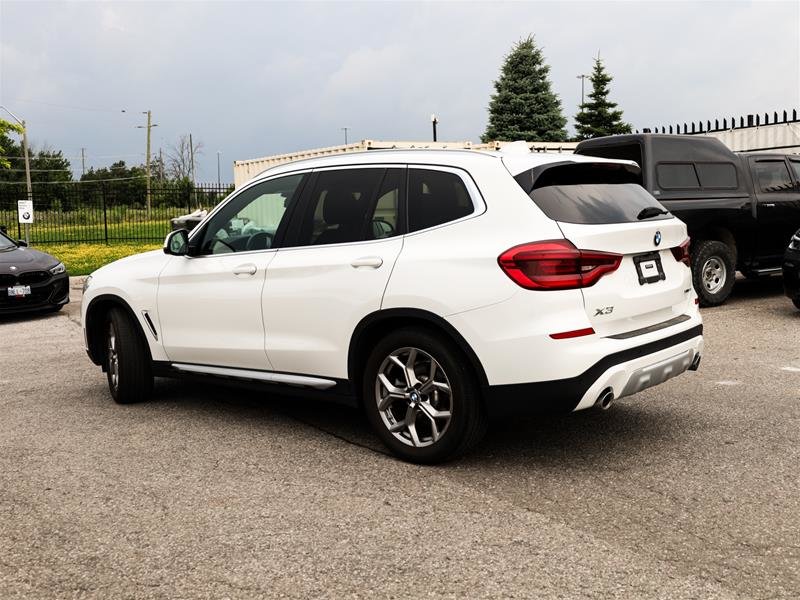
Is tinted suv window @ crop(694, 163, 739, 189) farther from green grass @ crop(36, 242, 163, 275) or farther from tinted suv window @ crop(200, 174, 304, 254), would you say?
green grass @ crop(36, 242, 163, 275)

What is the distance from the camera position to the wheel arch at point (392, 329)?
4273 mm

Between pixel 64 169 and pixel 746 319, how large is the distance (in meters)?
89.8

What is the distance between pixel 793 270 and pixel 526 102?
35280mm

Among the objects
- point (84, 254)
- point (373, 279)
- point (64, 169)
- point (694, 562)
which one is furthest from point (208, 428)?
point (64, 169)

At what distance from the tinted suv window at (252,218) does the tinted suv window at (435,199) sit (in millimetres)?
968

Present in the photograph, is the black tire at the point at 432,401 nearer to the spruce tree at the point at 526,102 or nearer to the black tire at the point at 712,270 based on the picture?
the black tire at the point at 712,270

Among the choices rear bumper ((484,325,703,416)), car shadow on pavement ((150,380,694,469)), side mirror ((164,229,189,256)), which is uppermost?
side mirror ((164,229,189,256))

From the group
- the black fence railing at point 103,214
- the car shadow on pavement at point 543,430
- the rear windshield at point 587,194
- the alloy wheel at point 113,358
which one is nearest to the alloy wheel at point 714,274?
the car shadow on pavement at point 543,430

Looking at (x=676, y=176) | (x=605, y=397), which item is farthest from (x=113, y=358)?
(x=676, y=176)

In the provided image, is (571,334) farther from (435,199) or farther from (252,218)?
(252,218)

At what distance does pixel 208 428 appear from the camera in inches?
222

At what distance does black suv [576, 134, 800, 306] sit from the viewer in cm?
1020

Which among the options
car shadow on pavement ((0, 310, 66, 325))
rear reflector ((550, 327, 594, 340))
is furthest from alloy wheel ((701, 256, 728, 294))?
car shadow on pavement ((0, 310, 66, 325))

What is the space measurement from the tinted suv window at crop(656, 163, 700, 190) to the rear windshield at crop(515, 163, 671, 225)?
5.53m
